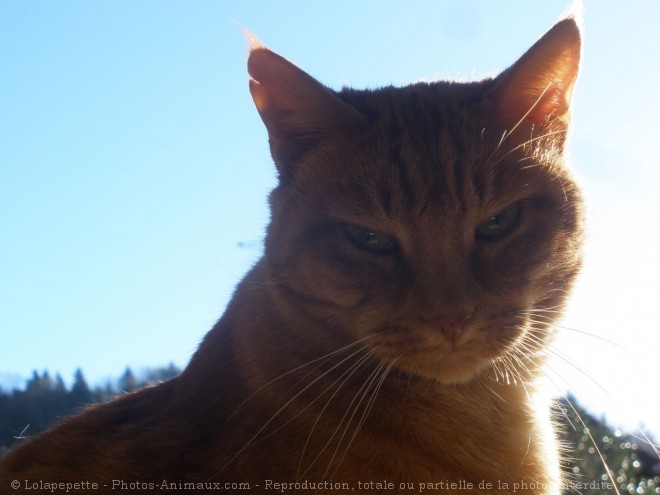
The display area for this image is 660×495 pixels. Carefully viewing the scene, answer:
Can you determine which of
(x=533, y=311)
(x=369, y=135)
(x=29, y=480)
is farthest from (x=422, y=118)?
(x=29, y=480)

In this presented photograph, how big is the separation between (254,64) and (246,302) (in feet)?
2.50

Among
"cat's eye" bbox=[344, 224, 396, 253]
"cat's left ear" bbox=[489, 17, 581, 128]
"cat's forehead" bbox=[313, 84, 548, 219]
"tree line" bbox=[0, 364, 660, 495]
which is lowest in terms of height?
"tree line" bbox=[0, 364, 660, 495]

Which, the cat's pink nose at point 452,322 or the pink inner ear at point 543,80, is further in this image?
the pink inner ear at point 543,80

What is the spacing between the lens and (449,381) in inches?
72.5

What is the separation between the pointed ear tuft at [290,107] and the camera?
196 cm

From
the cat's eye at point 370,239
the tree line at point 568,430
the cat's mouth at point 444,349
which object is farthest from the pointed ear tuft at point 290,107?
the tree line at point 568,430

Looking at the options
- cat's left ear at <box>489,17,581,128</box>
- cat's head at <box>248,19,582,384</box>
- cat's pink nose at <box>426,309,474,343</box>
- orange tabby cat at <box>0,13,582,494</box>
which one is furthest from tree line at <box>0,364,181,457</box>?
cat's left ear at <box>489,17,581,128</box>

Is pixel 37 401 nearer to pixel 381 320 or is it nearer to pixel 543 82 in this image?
pixel 381 320

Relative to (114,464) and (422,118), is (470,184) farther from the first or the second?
(114,464)

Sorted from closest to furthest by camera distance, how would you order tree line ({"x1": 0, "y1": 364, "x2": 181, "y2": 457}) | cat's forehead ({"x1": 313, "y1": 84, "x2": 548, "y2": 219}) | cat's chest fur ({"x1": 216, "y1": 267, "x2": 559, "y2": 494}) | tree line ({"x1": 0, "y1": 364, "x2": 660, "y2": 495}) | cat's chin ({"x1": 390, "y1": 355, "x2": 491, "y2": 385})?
cat's chest fur ({"x1": 216, "y1": 267, "x2": 559, "y2": 494}) → cat's chin ({"x1": 390, "y1": 355, "x2": 491, "y2": 385}) → cat's forehead ({"x1": 313, "y1": 84, "x2": 548, "y2": 219}) → tree line ({"x1": 0, "y1": 364, "x2": 660, "y2": 495}) → tree line ({"x1": 0, "y1": 364, "x2": 181, "y2": 457})

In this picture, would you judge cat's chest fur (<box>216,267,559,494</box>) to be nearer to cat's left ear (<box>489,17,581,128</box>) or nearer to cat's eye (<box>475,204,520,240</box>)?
cat's eye (<box>475,204,520,240</box>)

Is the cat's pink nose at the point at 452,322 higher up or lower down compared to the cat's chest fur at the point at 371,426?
higher up

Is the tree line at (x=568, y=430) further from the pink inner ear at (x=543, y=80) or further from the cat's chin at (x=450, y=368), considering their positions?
the pink inner ear at (x=543, y=80)

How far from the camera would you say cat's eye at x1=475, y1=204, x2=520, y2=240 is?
1.92m
